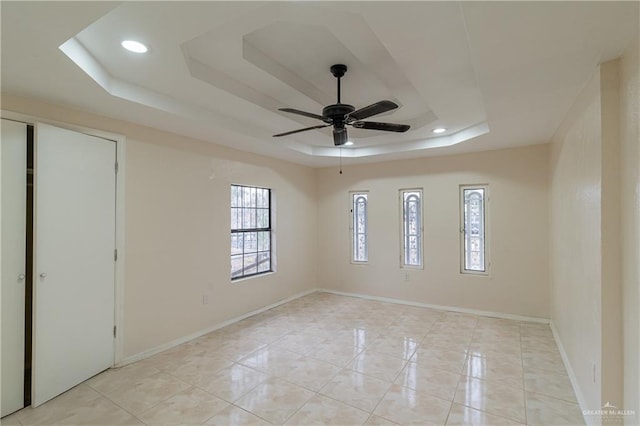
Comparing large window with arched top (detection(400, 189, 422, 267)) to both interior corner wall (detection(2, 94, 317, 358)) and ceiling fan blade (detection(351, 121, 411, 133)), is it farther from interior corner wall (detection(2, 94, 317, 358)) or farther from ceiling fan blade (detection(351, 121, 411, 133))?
ceiling fan blade (detection(351, 121, 411, 133))

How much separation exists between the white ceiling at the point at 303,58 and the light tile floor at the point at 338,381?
2.41 meters

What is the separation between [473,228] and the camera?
183 inches

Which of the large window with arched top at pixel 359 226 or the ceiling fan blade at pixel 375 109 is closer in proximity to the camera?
the ceiling fan blade at pixel 375 109

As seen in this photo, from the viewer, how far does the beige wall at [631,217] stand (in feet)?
5.14

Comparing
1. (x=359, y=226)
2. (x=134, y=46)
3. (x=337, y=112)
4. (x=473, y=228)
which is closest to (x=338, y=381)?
(x=337, y=112)

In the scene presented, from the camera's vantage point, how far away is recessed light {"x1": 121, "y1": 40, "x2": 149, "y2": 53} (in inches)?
74.9

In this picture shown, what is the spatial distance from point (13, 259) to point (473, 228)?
523 centimetres

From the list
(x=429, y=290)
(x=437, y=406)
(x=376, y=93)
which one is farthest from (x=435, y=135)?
(x=437, y=406)

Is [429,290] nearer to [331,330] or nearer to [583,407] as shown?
[331,330]

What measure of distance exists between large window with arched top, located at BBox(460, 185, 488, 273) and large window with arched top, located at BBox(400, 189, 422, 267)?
25.6 inches

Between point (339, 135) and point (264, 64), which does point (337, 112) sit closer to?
point (339, 135)

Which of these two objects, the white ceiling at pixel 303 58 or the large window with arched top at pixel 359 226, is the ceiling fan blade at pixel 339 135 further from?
the large window with arched top at pixel 359 226

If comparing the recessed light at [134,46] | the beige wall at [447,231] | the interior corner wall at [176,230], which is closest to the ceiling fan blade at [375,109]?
the recessed light at [134,46]

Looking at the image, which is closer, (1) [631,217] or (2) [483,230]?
(1) [631,217]
